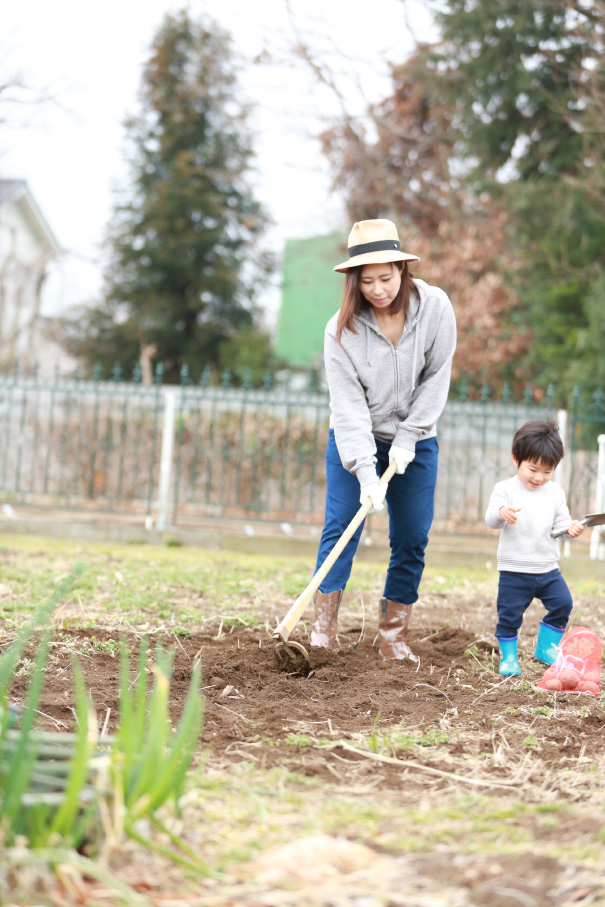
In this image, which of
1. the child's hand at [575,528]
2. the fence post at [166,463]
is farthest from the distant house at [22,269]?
the child's hand at [575,528]

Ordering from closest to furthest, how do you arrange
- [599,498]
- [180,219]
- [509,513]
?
[509,513] → [599,498] → [180,219]

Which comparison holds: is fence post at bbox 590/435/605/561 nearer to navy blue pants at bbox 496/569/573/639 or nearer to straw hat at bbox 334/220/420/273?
navy blue pants at bbox 496/569/573/639

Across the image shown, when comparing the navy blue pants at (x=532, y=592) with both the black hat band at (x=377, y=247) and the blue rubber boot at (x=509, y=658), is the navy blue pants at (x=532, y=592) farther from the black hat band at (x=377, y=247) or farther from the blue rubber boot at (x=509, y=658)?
the black hat band at (x=377, y=247)

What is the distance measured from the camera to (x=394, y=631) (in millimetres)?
3572

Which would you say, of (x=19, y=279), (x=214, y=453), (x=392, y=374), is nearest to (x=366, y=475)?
(x=392, y=374)

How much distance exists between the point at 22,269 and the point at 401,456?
61.1ft

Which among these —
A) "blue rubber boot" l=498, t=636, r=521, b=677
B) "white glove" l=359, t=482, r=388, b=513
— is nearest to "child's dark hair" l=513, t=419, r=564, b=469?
"white glove" l=359, t=482, r=388, b=513

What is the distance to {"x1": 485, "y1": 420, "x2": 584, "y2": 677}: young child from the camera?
11.1 feet

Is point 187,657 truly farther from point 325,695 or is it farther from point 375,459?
point 375,459

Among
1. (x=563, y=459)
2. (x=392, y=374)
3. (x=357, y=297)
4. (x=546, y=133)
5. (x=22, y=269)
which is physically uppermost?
(x=546, y=133)

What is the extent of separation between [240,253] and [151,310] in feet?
10.3

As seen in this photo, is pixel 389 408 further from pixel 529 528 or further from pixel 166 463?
pixel 166 463

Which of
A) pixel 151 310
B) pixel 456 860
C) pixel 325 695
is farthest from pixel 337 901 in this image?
pixel 151 310

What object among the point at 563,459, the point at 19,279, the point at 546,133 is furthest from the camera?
the point at 19,279
